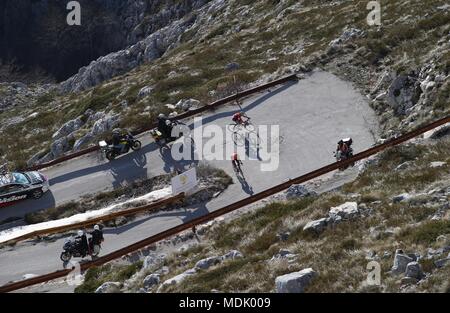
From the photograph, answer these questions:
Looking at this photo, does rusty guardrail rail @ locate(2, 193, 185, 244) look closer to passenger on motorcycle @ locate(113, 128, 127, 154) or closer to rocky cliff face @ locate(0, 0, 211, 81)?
passenger on motorcycle @ locate(113, 128, 127, 154)

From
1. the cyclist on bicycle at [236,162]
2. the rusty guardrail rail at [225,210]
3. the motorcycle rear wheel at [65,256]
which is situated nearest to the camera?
the rusty guardrail rail at [225,210]

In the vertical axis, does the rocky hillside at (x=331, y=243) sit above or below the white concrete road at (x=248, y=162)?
below

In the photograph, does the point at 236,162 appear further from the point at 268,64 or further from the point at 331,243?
the point at 268,64

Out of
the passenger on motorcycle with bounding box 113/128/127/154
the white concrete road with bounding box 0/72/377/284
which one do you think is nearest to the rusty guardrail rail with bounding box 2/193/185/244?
the white concrete road with bounding box 0/72/377/284

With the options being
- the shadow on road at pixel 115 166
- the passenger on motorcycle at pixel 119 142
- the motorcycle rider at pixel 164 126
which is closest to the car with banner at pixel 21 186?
the shadow on road at pixel 115 166

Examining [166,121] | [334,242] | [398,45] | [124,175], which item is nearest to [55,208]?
[124,175]

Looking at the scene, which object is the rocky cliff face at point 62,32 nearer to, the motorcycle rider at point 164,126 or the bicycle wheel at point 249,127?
the motorcycle rider at point 164,126

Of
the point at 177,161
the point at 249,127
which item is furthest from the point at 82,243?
Result: the point at 249,127
